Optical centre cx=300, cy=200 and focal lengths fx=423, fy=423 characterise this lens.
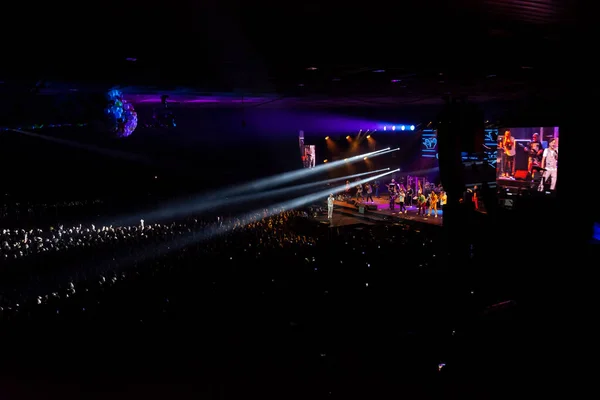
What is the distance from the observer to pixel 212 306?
547 cm

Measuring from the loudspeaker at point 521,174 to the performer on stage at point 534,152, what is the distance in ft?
0.45

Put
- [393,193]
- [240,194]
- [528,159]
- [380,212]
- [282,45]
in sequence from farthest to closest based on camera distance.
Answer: [393,193], [240,194], [380,212], [528,159], [282,45]

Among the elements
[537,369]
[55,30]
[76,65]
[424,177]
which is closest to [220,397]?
[537,369]

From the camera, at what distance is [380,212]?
1461 centimetres

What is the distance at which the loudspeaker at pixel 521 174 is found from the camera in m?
13.2

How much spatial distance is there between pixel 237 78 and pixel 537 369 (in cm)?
542

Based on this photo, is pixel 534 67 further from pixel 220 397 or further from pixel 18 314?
pixel 18 314

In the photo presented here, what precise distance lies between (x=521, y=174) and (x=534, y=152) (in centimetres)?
88

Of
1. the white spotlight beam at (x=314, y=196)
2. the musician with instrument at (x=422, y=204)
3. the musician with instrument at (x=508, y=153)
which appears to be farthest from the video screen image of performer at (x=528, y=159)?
the white spotlight beam at (x=314, y=196)

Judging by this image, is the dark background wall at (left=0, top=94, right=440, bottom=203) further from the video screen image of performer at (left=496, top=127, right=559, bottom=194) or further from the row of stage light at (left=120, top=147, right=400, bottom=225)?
the video screen image of performer at (left=496, top=127, right=559, bottom=194)

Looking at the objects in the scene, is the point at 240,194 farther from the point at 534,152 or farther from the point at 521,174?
the point at 534,152

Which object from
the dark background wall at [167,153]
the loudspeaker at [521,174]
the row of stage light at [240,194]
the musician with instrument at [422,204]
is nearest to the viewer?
the dark background wall at [167,153]

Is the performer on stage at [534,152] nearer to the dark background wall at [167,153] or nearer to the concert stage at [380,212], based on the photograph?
the concert stage at [380,212]

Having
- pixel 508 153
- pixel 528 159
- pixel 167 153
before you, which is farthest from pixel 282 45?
pixel 508 153
